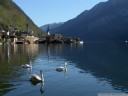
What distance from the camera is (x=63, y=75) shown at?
75.1 metres

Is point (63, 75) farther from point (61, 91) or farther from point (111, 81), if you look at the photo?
point (61, 91)

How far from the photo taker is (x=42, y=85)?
60.8 metres

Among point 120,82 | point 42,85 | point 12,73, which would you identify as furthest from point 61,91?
point 12,73

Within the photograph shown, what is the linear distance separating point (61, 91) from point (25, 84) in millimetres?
9082

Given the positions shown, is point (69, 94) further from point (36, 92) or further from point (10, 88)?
point (10, 88)

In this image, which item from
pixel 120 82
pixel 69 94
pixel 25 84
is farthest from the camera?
pixel 120 82

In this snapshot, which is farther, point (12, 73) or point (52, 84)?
point (12, 73)

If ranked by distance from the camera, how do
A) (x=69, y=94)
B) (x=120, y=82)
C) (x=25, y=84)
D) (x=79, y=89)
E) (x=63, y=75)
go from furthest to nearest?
(x=63, y=75) < (x=120, y=82) < (x=25, y=84) < (x=79, y=89) < (x=69, y=94)

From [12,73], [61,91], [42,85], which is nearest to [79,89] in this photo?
[61,91]

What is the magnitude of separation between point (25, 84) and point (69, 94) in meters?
11.6

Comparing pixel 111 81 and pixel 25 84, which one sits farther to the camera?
pixel 111 81

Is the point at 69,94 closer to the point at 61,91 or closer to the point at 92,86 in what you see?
the point at 61,91

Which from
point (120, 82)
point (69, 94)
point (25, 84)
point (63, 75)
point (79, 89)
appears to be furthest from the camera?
point (63, 75)

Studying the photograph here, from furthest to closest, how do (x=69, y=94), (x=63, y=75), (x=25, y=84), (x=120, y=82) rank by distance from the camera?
(x=63, y=75)
(x=120, y=82)
(x=25, y=84)
(x=69, y=94)
